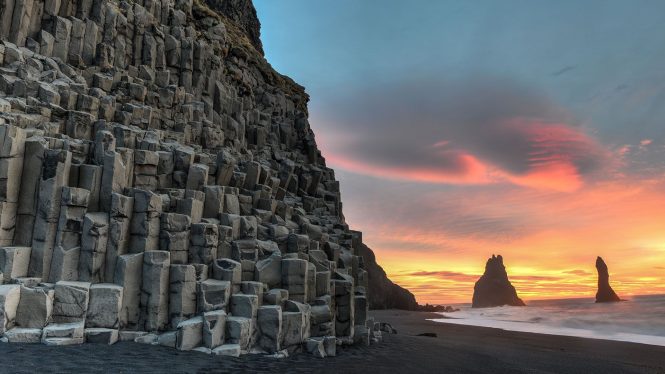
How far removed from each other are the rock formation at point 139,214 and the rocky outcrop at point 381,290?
67.1 meters

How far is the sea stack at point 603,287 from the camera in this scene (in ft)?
555

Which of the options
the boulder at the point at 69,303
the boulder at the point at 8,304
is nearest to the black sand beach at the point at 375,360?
the boulder at the point at 8,304

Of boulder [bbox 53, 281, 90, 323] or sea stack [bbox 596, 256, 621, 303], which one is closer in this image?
boulder [bbox 53, 281, 90, 323]

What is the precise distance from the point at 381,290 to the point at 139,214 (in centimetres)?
8779

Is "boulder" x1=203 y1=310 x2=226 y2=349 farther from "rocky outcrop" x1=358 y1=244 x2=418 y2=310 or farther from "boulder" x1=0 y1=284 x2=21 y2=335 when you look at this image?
"rocky outcrop" x1=358 y1=244 x2=418 y2=310

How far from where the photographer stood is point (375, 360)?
22016 mm

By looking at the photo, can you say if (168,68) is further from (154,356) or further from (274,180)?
(154,356)

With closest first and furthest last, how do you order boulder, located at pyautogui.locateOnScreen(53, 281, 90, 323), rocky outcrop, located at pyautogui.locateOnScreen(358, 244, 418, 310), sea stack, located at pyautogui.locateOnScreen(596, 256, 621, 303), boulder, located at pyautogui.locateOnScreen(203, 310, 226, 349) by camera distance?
boulder, located at pyautogui.locateOnScreen(53, 281, 90, 323), boulder, located at pyautogui.locateOnScreen(203, 310, 226, 349), rocky outcrop, located at pyautogui.locateOnScreen(358, 244, 418, 310), sea stack, located at pyautogui.locateOnScreen(596, 256, 621, 303)

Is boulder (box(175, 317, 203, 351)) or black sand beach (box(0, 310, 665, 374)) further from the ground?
boulder (box(175, 317, 203, 351))

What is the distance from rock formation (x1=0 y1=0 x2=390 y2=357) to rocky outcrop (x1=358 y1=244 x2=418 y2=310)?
67.1 m

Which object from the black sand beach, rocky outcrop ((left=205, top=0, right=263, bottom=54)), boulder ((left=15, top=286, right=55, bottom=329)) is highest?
rocky outcrop ((left=205, top=0, right=263, bottom=54))

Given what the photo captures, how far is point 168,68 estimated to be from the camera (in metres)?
36.6

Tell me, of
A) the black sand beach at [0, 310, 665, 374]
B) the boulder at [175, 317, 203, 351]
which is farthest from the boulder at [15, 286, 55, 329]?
Result: the boulder at [175, 317, 203, 351]

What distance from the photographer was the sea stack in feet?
555
